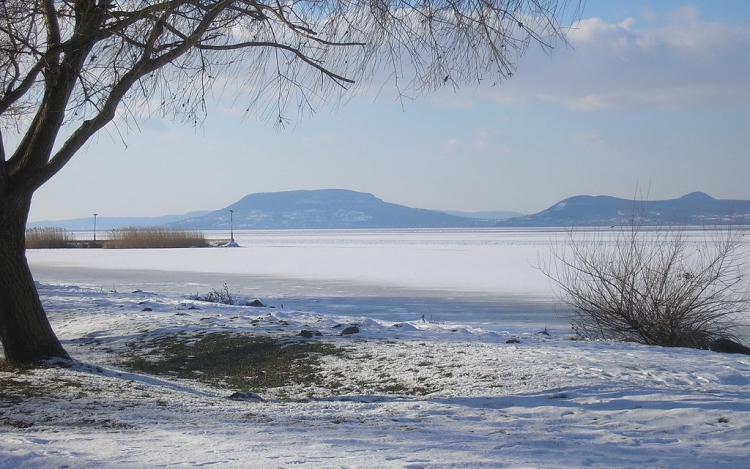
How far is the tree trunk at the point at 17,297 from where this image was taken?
745 centimetres

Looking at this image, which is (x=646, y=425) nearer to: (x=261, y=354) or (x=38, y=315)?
(x=261, y=354)

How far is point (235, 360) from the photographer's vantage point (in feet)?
28.8

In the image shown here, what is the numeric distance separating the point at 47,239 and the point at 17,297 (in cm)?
5185

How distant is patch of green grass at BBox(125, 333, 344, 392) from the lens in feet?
25.6

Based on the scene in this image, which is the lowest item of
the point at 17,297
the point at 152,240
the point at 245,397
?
the point at 245,397

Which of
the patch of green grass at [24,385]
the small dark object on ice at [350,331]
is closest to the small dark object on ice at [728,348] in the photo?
the small dark object on ice at [350,331]

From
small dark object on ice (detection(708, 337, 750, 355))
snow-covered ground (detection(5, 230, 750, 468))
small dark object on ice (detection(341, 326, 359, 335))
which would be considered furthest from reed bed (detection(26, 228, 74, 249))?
Answer: small dark object on ice (detection(708, 337, 750, 355))

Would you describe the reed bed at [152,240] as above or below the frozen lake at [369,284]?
above

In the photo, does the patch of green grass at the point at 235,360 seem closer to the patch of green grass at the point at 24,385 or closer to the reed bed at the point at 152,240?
the patch of green grass at the point at 24,385

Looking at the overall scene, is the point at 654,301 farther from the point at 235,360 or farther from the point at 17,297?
the point at 17,297

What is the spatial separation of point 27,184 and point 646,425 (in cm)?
640

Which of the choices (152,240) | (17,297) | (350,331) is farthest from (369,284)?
(152,240)

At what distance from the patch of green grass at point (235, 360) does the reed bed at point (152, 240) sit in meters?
44.0

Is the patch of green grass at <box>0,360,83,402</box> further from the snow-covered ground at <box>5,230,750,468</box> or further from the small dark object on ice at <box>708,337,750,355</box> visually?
the small dark object on ice at <box>708,337,750,355</box>
